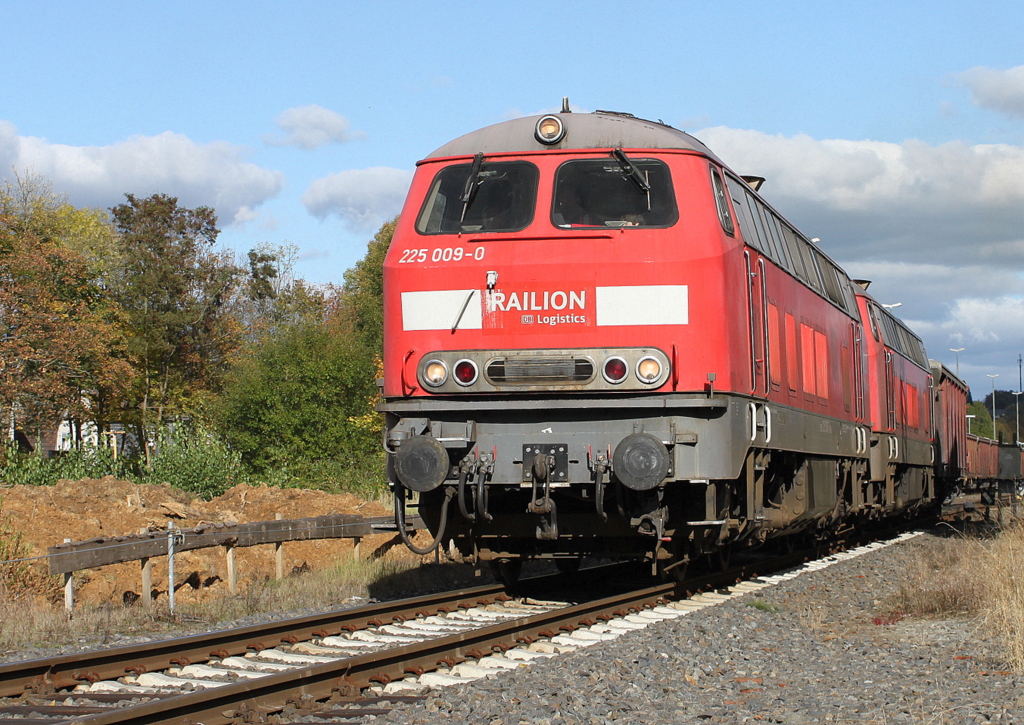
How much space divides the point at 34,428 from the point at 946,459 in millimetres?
24779

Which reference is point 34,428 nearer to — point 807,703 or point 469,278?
point 469,278

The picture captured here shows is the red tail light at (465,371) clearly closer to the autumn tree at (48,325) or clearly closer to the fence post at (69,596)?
the fence post at (69,596)

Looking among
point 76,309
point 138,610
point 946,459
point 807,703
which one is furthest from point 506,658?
point 76,309

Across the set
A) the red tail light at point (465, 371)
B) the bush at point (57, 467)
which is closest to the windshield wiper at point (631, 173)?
the red tail light at point (465, 371)

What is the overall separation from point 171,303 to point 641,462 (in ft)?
130

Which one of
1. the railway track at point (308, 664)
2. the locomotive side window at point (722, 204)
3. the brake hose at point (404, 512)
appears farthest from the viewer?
the locomotive side window at point (722, 204)

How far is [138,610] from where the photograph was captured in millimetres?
9531

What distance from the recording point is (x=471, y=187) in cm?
928

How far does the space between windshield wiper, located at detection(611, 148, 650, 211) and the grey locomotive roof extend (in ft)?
0.51

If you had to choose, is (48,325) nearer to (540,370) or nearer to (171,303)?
(171,303)

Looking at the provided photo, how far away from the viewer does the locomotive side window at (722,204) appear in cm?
916

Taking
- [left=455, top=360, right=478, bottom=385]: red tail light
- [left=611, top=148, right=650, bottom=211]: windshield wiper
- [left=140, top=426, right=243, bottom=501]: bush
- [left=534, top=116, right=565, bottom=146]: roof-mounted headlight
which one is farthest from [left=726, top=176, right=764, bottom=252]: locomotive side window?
[left=140, top=426, right=243, bottom=501]: bush

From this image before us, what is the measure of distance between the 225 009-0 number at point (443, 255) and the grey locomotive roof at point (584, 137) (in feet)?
3.38

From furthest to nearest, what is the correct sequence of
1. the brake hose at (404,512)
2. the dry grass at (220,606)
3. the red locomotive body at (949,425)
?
the red locomotive body at (949,425), the brake hose at (404,512), the dry grass at (220,606)
